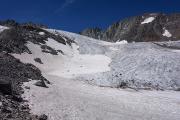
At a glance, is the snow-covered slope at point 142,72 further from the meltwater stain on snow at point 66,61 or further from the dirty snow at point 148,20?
the dirty snow at point 148,20

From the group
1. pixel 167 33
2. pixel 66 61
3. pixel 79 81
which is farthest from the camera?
pixel 167 33

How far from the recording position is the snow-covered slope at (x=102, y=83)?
2000cm

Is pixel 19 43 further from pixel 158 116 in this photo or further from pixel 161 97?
pixel 158 116

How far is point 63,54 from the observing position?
149ft

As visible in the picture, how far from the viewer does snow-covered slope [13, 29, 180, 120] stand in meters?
20.0

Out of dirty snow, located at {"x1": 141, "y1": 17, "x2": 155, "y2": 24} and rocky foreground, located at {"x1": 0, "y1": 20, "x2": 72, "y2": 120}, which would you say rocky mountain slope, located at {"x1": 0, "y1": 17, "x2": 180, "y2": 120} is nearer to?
rocky foreground, located at {"x1": 0, "y1": 20, "x2": 72, "y2": 120}

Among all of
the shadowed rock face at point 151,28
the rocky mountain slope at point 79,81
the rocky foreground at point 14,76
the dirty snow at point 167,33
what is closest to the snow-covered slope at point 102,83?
the rocky mountain slope at point 79,81

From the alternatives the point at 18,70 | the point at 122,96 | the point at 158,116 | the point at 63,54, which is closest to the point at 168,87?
the point at 122,96

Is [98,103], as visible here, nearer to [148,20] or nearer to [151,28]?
[151,28]

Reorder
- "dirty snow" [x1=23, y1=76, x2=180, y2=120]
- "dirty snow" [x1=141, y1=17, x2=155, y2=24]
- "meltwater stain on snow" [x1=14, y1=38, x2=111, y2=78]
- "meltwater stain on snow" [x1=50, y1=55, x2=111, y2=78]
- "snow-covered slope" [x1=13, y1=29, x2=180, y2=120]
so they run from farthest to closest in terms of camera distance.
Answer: "dirty snow" [x1=141, y1=17, x2=155, y2=24]
"meltwater stain on snow" [x1=14, y1=38, x2=111, y2=78]
"meltwater stain on snow" [x1=50, y1=55, x2=111, y2=78]
"snow-covered slope" [x1=13, y1=29, x2=180, y2=120]
"dirty snow" [x1=23, y1=76, x2=180, y2=120]

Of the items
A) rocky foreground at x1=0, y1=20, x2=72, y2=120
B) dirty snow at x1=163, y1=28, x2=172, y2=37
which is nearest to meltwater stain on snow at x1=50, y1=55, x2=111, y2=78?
rocky foreground at x1=0, y1=20, x2=72, y2=120

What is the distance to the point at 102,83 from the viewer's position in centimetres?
3095

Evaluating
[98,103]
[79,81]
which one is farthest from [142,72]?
[98,103]

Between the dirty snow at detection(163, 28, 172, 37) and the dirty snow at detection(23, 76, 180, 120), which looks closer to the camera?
the dirty snow at detection(23, 76, 180, 120)
